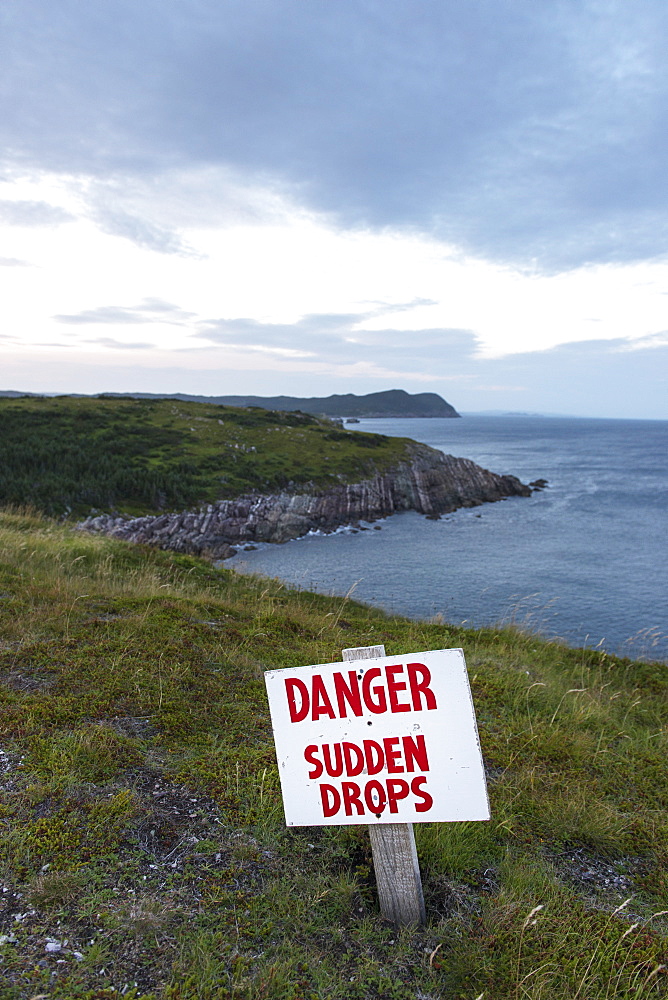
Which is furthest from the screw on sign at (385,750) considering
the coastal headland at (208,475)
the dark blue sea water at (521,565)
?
the coastal headland at (208,475)

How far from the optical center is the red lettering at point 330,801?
333 centimetres

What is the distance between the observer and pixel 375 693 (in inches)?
129

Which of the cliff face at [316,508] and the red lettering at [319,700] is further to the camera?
the cliff face at [316,508]

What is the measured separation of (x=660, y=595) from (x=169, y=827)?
31.6 m

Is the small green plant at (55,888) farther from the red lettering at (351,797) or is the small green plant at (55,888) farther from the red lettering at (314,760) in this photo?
the red lettering at (351,797)

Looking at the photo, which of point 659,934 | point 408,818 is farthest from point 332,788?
point 659,934

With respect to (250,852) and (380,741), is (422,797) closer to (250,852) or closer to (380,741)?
(380,741)

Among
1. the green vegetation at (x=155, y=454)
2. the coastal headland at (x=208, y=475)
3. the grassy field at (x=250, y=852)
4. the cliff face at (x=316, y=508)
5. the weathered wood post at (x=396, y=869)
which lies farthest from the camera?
the green vegetation at (x=155, y=454)

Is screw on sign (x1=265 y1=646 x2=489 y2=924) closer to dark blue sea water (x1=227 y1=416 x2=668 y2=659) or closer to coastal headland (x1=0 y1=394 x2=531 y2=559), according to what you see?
dark blue sea water (x1=227 y1=416 x2=668 y2=659)

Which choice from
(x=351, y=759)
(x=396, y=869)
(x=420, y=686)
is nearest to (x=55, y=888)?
(x=351, y=759)

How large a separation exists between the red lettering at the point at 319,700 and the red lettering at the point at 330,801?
17.2 inches

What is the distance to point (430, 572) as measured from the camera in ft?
109

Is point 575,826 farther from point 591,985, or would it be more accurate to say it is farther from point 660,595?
point 660,595

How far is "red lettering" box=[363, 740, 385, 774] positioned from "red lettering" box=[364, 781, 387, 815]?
0.08 meters
